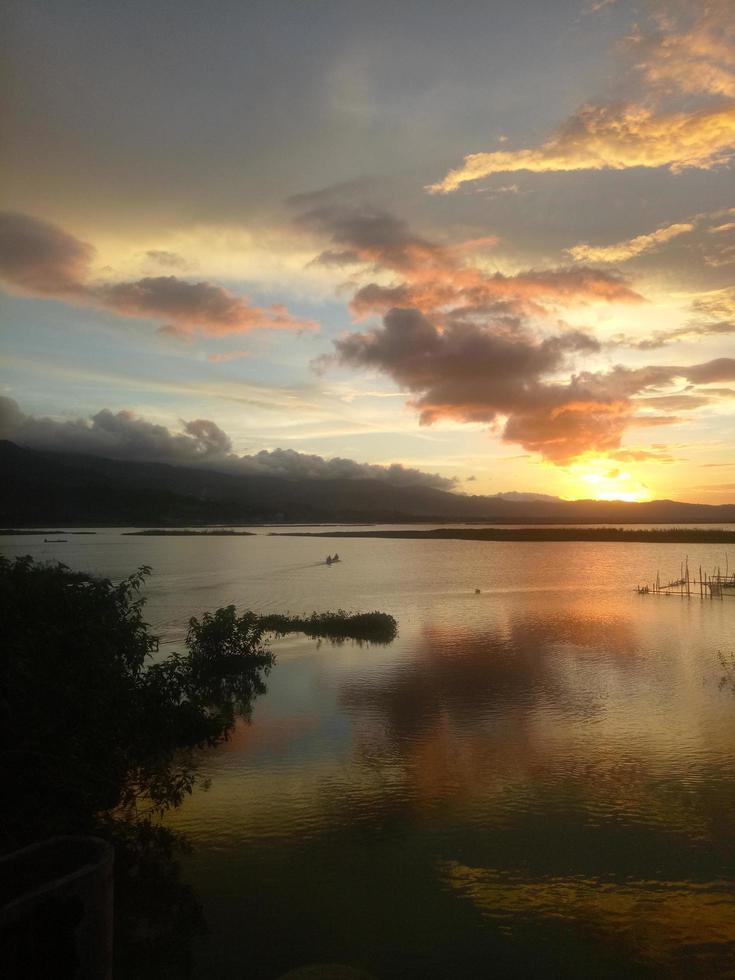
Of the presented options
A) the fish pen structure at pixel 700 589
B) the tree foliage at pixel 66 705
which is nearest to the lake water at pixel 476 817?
the tree foliage at pixel 66 705

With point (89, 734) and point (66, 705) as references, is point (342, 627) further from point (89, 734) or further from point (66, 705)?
point (66, 705)

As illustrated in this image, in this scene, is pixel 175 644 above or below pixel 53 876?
below

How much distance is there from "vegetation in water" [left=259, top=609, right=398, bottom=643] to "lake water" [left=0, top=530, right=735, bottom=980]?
4.91 metres

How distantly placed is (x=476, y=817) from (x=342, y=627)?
3288 cm

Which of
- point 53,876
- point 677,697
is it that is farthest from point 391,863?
point 677,697

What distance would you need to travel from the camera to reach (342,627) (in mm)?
52094

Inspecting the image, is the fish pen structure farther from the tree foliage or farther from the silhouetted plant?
the tree foliage

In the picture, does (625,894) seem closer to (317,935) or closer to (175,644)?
Result: (317,935)

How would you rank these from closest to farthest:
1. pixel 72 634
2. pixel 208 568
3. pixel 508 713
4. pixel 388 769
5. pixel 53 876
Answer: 1. pixel 53 876
2. pixel 72 634
3. pixel 388 769
4. pixel 508 713
5. pixel 208 568

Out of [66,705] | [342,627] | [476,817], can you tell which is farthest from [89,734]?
[342,627]

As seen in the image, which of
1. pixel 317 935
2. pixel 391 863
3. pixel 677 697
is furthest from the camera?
pixel 677 697

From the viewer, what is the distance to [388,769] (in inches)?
926

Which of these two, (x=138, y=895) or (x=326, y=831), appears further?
(x=326, y=831)

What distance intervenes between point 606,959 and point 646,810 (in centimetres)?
710
